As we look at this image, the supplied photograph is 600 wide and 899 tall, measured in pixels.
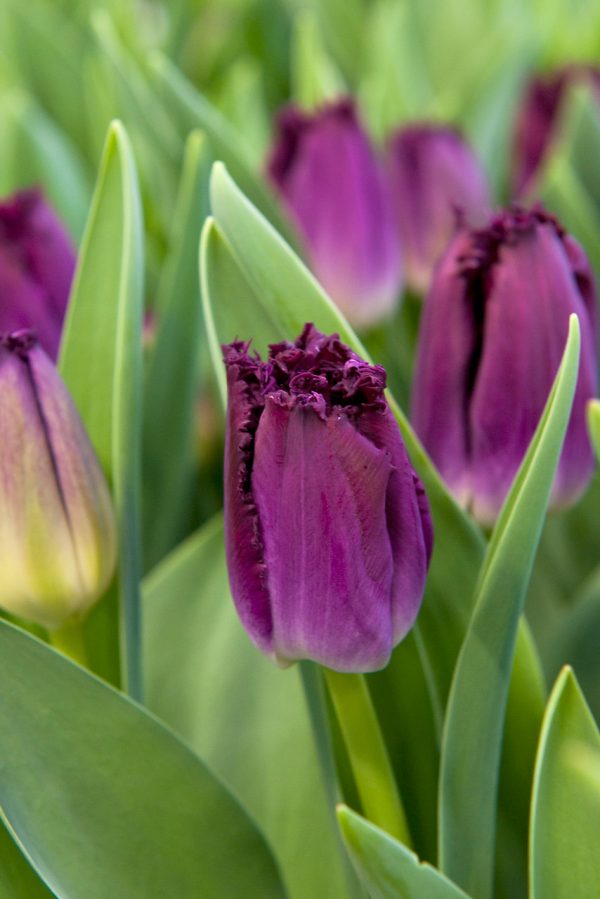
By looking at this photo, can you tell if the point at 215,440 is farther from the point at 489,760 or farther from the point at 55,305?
the point at 489,760

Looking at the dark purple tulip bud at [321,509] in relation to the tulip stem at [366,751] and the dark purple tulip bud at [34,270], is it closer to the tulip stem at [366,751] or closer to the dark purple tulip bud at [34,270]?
the tulip stem at [366,751]

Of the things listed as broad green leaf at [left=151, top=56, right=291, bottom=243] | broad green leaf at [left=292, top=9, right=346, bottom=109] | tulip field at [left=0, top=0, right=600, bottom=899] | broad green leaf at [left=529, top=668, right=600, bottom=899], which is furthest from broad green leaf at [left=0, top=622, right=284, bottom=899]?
broad green leaf at [left=292, top=9, right=346, bottom=109]

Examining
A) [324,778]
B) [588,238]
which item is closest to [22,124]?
[588,238]

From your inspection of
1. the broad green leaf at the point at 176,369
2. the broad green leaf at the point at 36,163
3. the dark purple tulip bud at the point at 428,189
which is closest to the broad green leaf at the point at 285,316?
the broad green leaf at the point at 176,369

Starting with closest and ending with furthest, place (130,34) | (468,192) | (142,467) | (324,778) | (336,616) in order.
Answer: (336,616) → (324,778) → (142,467) → (468,192) → (130,34)

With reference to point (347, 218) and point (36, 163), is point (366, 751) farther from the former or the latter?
point (36, 163)

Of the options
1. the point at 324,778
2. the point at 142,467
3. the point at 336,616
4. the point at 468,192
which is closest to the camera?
the point at 336,616

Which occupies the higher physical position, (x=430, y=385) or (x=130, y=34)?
(x=130, y=34)
